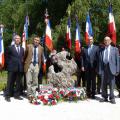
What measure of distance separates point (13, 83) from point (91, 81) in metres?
2.31

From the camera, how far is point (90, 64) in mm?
10492

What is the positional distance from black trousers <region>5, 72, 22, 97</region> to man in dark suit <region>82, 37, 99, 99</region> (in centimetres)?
195

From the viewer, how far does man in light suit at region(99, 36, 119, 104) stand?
32.4 feet

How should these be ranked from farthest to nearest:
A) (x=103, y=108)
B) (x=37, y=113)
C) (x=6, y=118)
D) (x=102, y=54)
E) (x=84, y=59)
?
(x=84, y=59) → (x=102, y=54) → (x=103, y=108) → (x=37, y=113) → (x=6, y=118)

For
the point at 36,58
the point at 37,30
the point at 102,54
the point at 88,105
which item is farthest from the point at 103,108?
the point at 37,30

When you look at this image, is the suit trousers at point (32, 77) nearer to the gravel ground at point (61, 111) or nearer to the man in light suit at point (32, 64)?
the man in light suit at point (32, 64)

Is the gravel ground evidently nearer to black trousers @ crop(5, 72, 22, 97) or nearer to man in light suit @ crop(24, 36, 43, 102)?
black trousers @ crop(5, 72, 22, 97)

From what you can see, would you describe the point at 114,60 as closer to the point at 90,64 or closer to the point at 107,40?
the point at 107,40

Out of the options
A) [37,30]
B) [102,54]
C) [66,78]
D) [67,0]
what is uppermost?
[67,0]

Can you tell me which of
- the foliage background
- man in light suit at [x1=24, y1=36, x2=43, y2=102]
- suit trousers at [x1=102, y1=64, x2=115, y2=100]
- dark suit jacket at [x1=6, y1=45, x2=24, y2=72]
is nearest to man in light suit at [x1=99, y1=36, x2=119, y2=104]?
suit trousers at [x1=102, y1=64, x2=115, y2=100]

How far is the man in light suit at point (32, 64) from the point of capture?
10.5m

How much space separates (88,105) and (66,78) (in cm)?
157

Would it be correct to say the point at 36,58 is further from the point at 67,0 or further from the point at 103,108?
the point at 67,0

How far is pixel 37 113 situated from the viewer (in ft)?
28.5
